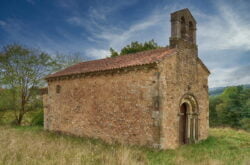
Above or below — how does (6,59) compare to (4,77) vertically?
above

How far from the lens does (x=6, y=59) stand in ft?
67.7

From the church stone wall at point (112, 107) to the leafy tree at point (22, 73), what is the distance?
822 cm

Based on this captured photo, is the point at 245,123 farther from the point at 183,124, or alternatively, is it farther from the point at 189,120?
the point at 183,124

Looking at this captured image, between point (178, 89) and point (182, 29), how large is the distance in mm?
3477

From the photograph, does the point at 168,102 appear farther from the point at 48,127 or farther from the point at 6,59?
the point at 6,59

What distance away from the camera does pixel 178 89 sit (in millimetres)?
10531

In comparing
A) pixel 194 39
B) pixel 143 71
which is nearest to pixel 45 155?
pixel 143 71

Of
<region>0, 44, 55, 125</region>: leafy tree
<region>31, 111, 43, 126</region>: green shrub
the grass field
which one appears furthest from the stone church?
<region>0, 44, 55, 125</region>: leafy tree

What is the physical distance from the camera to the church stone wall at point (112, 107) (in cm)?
968

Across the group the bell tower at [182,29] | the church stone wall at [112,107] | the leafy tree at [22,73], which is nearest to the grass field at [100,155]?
the church stone wall at [112,107]

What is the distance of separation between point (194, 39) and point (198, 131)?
5289 millimetres

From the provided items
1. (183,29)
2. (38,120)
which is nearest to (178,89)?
(183,29)

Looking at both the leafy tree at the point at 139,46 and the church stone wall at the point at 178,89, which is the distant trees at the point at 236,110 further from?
the church stone wall at the point at 178,89

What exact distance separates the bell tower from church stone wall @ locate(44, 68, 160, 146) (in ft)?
8.40
